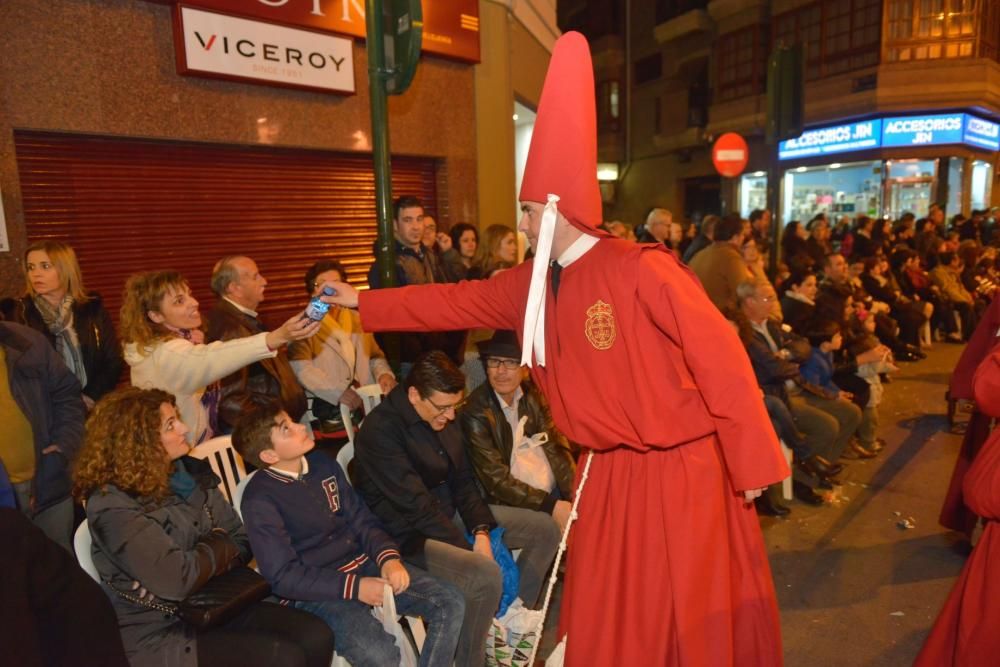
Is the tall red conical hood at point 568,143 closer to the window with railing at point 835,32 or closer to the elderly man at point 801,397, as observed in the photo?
the elderly man at point 801,397

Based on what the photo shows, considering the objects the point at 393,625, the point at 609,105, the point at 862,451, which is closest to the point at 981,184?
the point at 609,105

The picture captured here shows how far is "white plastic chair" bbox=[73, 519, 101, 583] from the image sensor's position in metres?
2.55

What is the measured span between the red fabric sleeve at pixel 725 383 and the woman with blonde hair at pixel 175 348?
6.09ft

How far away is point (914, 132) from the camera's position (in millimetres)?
17484

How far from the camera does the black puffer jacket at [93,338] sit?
13.0 ft

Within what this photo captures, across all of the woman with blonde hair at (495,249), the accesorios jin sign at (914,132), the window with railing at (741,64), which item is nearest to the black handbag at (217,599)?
the woman with blonde hair at (495,249)

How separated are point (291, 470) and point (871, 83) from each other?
19122 mm

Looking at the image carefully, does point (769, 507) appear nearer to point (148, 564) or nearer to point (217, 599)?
point (217, 599)

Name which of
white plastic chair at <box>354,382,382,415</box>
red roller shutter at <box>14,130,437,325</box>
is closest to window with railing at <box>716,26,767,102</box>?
red roller shutter at <box>14,130,437,325</box>

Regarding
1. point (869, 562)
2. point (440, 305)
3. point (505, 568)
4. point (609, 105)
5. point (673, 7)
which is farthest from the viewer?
point (609, 105)

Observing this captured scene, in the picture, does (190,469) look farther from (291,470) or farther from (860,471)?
(860,471)

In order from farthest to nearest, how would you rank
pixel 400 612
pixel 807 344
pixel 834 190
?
pixel 834 190, pixel 807 344, pixel 400 612

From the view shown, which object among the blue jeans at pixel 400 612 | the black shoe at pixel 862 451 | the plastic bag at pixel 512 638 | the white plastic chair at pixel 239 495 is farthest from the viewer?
the black shoe at pixel 862 451

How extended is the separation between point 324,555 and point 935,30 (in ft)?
66.0
